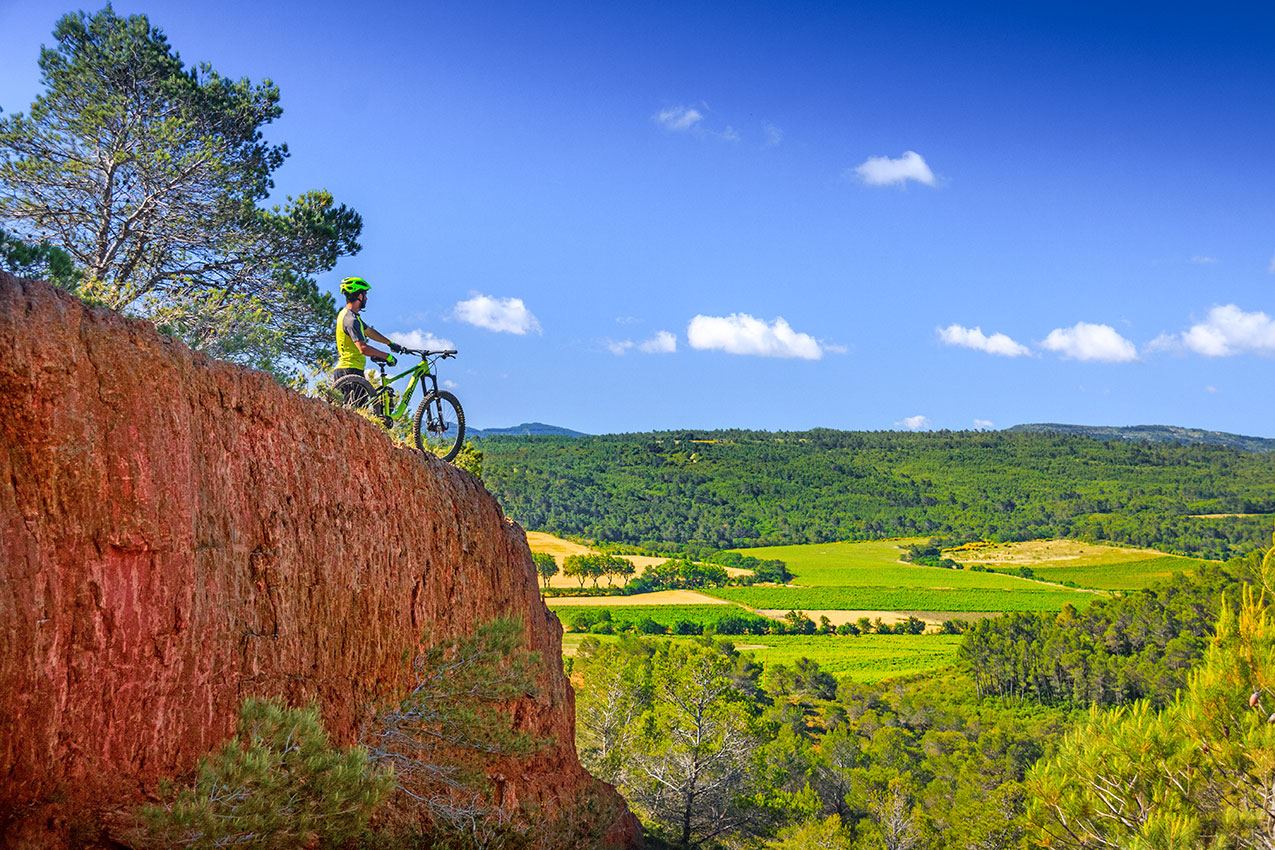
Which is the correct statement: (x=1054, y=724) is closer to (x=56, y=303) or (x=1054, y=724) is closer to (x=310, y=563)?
(x=310, y=563)

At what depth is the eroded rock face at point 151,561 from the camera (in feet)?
17.0

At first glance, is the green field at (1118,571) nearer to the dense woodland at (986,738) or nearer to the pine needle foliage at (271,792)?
the dense woodland at (986,738)

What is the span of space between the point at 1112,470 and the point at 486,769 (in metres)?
193

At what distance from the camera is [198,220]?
1769cm

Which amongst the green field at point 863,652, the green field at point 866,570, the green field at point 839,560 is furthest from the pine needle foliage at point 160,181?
the green field at point 839,560

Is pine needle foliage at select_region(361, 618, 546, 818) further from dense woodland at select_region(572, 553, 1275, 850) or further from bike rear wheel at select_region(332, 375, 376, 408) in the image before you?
dense woodland at select_region(572, 553, 1275, 850)

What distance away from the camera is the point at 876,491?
169m

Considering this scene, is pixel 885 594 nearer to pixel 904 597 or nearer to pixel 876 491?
pixel 904 597

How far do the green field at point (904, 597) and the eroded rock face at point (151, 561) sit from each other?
279ft

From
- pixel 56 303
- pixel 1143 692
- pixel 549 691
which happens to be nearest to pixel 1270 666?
pixel 549 691

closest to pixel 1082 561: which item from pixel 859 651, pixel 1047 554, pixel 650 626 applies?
pixel 1047 554

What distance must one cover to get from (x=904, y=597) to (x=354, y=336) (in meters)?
98.0

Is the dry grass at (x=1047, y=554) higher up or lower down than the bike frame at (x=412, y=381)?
lower down

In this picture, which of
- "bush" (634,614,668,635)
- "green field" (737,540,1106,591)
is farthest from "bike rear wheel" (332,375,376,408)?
"green field" (737,540,1106,591)
